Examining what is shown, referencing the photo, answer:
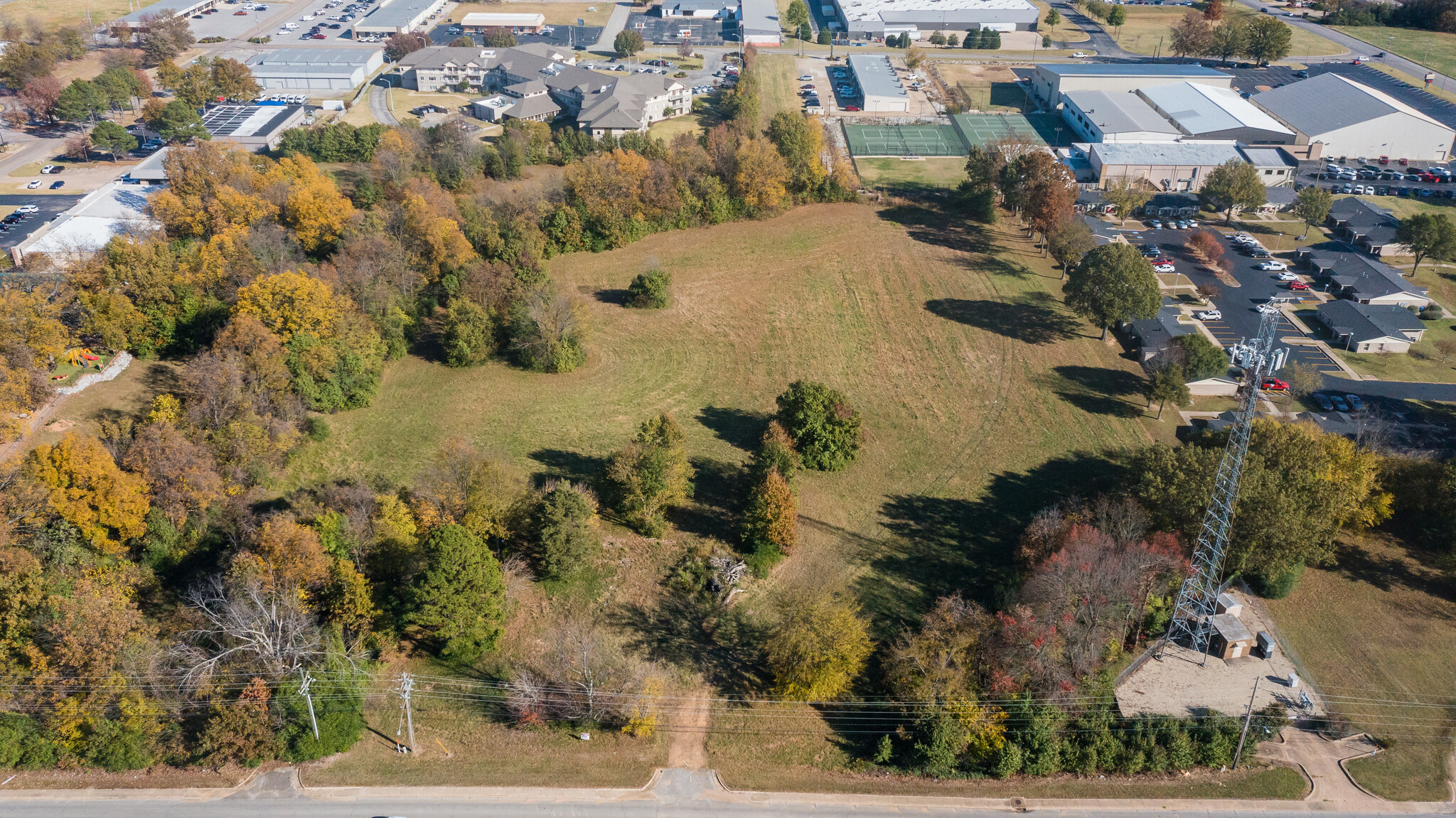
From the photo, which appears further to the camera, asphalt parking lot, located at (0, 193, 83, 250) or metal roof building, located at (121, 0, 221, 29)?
metal roof building, located at (121, 0, 221, 29)

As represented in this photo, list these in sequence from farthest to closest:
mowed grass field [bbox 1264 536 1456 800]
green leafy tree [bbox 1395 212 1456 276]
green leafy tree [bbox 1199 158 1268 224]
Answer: green leafy tree [bbox 1199 158 1268 224] → green leafy tree [bbox 1395 212 1456 276] → mowed grass field [bbox 1264 536 1456 800]

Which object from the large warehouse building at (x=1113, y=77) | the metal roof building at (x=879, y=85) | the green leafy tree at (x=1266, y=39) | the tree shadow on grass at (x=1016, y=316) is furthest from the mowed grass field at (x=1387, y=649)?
the green leafy tree at (x=1266, y=39)

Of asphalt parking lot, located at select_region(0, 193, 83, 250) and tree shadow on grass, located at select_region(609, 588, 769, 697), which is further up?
asphalt parking lot, located at select_region(0, 193, 83, 250)

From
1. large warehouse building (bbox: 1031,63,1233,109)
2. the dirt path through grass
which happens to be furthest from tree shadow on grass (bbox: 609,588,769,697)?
large warehouse building (bbox: 1031,63,1233,109)

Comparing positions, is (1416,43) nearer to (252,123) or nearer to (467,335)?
(467,335)

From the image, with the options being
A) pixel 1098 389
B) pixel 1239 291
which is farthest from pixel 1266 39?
pixel 1098 389

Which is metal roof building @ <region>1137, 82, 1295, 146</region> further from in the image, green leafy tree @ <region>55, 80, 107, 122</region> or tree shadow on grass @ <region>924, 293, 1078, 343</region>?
green leafy tree @ <region>55, 80, 107, 122</region>
